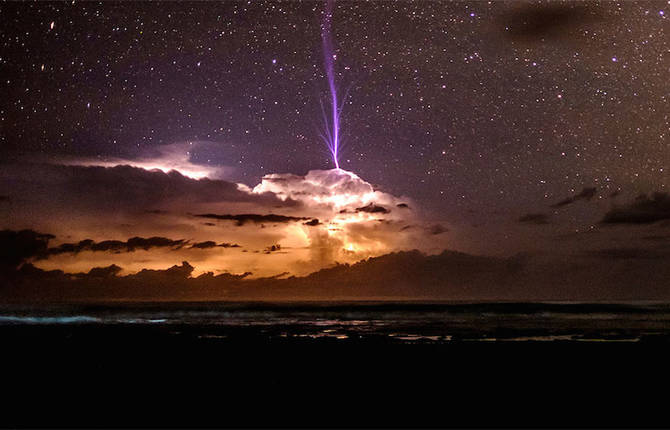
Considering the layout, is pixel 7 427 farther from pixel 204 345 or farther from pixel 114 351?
pixel 204 345

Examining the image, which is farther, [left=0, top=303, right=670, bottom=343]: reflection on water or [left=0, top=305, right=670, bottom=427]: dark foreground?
[left=0, top=303, right=670, bottom=343]: reflection on water

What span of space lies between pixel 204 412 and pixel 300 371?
14.3 ft

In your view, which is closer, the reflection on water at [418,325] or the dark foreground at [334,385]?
the dark foreground at [334,385]

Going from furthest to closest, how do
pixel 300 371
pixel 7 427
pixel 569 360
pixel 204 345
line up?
pixel 204 345
pixel 569 360
pixel 300 371
pixel 7 427

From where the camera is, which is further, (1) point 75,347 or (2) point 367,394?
(1) point 75,347

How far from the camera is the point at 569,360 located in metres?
13.8

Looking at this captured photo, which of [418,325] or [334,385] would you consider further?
[418,325]

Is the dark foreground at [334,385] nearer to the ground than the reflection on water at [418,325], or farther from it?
farther from it

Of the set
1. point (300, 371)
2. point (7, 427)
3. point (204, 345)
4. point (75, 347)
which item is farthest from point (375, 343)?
point (7, 427)

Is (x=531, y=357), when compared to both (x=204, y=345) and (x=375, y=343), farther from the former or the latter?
(x=204, y=345)

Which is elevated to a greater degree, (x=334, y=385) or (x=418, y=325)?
(x=334, y=385)

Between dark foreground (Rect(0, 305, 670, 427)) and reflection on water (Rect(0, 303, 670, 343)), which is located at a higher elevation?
dark foreground (Rect(0, 305, 670, 427))

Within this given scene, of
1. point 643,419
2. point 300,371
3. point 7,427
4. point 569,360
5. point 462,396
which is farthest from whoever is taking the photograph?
point 569,360

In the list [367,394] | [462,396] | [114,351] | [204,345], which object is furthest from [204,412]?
[204,345]
